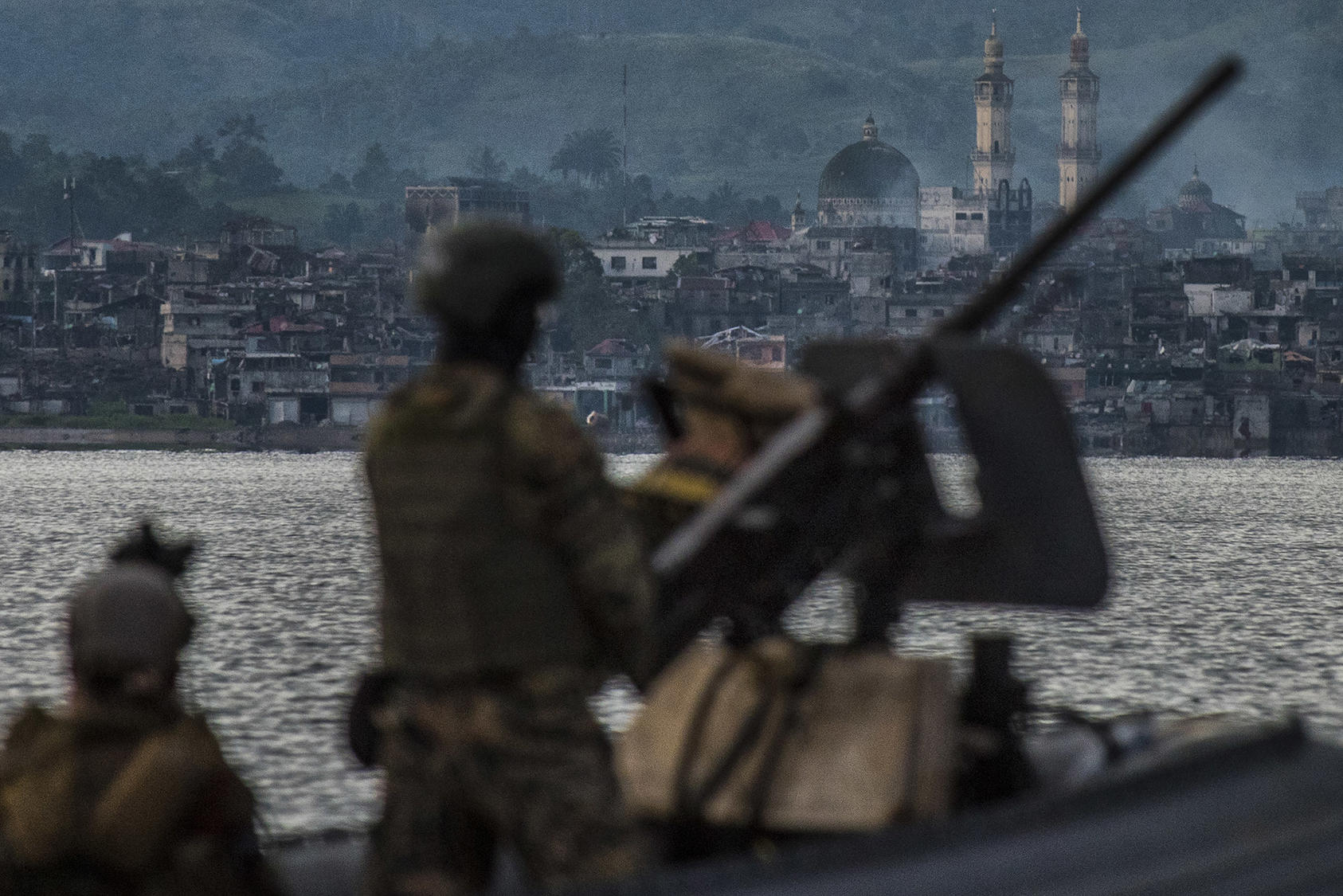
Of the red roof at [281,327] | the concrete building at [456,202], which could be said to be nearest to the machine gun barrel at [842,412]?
the red roof at [281,327]

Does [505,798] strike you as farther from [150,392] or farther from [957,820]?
[150,392]

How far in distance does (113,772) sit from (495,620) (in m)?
0.74

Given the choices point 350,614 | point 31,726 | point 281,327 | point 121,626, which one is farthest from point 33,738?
point 281,327

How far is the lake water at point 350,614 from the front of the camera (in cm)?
2697

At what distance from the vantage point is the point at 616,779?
13.5 ft

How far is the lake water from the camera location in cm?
2697

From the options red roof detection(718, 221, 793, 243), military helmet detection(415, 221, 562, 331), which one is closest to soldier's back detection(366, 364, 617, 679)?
military helmet detection(415, 221, 562, 331)

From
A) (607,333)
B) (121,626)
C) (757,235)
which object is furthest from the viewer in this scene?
(757,235)

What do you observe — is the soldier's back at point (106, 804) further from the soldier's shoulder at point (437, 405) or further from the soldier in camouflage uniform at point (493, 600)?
the soldier's shoulder at point (437, 405)

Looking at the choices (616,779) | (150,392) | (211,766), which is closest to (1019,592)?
(616,779)

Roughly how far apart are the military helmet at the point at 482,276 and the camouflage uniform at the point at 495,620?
87 millimetres

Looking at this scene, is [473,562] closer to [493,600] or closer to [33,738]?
[493,600]

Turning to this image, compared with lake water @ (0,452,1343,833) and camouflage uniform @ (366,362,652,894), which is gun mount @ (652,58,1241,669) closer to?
camouflage uniform @ (366,362,652,894)

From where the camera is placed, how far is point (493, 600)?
3.92 meters
